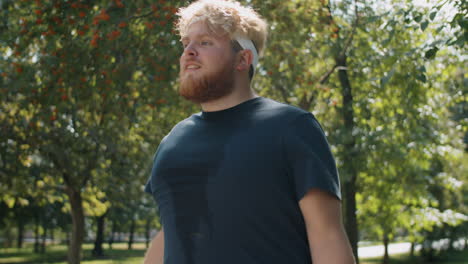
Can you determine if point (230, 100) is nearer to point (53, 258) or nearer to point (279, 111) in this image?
point (279, 111)

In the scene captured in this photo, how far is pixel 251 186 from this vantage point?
5.38ft

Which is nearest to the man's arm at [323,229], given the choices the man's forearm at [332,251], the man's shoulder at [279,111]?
the man's forearm at [332,251]

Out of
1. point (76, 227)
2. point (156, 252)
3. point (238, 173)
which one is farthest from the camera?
point (76, 227)

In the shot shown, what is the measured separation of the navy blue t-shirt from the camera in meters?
1.62

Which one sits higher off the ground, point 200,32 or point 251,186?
point 200,32

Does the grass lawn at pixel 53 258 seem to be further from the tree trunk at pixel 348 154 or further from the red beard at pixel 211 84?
the red beard at pixel 211 84

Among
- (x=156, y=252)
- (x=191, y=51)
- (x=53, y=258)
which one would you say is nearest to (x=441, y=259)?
(x=53, y=258)

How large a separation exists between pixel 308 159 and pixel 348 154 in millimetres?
8091

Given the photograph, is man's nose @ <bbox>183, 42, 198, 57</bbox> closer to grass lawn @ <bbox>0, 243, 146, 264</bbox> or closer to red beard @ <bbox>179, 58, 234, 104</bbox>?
red beard @ <bbox>179, 58, 234, 104</bbox>

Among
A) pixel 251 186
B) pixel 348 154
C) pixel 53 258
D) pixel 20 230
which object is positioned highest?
pixel 251 186

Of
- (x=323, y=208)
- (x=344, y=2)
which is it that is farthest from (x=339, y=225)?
(x=344, y=2)

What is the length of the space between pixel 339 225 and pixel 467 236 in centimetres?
2691

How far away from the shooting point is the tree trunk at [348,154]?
9469 mm

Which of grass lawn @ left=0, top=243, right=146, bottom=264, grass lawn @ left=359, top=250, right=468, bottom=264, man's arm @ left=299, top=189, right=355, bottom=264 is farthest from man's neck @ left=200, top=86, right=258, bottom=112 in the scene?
grass lawn @ left=359, top=250, right=468, bottom=264
